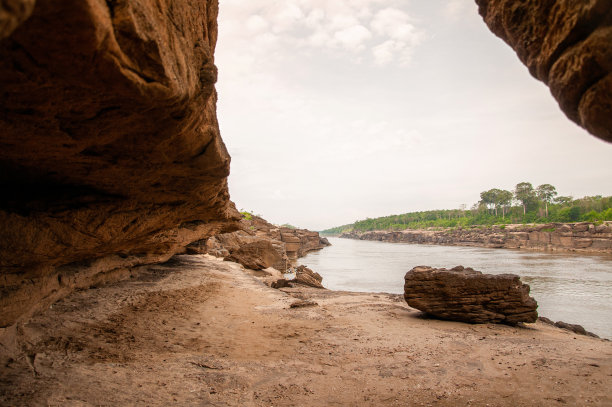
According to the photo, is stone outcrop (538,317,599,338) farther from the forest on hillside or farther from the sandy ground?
the forest on hillside

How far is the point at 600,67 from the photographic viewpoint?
2.26 m

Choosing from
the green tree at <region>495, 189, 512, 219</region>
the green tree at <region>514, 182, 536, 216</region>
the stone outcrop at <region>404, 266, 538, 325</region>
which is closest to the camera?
the stone outcrop at <region>404, 266, 538, 325</region>

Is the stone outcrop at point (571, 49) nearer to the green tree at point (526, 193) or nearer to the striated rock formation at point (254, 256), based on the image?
the striated rock formation at point (254, 256)

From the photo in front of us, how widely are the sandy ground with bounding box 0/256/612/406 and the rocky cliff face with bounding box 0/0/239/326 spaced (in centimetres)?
107

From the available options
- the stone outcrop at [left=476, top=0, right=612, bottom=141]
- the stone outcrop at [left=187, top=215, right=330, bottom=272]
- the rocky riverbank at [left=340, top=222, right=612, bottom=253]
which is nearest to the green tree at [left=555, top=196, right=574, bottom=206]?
the rocky riverbank at [left=340, top=222, right=612, bottom=253]

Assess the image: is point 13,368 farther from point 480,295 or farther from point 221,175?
point 480,295

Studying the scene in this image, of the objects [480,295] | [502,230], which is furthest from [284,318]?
[502,230]

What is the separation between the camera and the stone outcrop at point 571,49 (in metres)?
2.22

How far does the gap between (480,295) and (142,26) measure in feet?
29.6

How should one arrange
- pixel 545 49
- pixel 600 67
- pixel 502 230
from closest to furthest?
1. pixel 600 67
2. pixel 545 49
3. pixel 502 230

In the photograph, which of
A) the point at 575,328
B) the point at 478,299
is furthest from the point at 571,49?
the point at 575,328

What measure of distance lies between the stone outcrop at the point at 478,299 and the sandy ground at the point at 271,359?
390 millimetres

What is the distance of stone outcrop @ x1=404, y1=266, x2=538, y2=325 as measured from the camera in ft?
26.6

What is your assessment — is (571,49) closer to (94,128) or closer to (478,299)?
(94,128)
